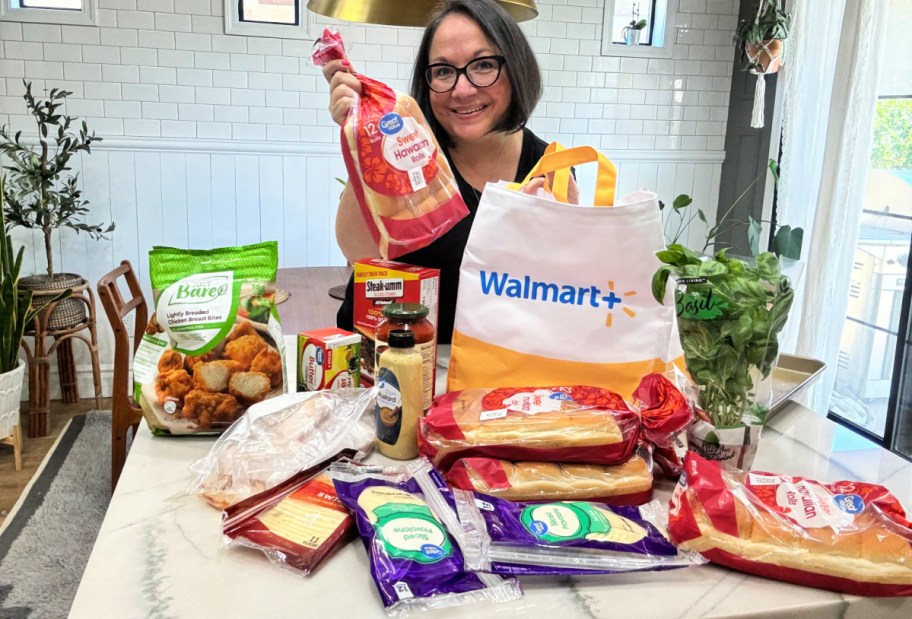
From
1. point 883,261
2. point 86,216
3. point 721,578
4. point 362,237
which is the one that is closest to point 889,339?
point 883,261

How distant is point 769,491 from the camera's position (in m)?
0.79

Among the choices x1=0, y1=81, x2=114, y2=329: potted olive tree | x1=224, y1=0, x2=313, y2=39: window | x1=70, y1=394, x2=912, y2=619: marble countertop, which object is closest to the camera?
x1=70, y1=394, x2=912, y2=619: marble countertop

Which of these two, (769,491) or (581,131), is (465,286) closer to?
(769,491)

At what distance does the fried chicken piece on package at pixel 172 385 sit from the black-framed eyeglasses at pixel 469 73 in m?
0.84

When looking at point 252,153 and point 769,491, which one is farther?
point 252,153

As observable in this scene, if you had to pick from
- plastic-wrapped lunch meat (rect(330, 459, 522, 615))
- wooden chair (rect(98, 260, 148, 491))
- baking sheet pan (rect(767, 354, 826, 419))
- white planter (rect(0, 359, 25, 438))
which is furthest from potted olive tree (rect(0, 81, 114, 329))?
baking sheet pan (rect(767, 354, 826, 419))

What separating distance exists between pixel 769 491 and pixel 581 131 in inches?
141

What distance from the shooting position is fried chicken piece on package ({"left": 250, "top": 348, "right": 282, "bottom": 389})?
1033 millimetres

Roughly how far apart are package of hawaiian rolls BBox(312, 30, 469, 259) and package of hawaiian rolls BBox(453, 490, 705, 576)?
1.92ft

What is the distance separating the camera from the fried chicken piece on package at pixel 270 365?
3.39 feet

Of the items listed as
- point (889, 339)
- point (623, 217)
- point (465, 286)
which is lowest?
point (889, 339)

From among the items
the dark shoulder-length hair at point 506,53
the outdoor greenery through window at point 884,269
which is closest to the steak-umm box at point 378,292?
the dark shoulder-length hair at point 506,53

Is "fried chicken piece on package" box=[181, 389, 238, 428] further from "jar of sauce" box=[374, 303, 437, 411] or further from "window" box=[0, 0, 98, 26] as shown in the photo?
"window" box=[0, 0, 98, 26]

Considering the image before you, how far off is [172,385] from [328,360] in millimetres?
218
